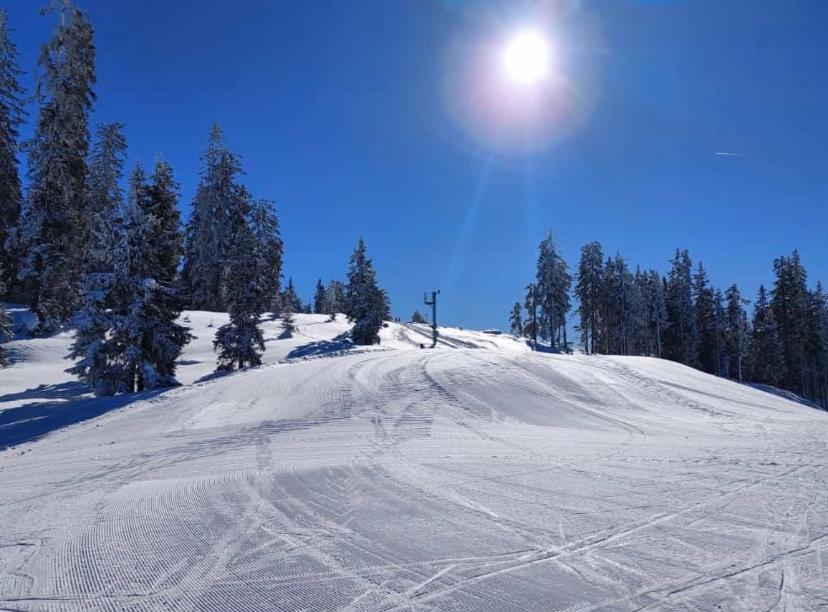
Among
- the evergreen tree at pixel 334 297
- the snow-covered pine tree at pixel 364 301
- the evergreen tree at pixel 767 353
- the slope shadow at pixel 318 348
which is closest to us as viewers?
the slope shadow at pixel 318 348

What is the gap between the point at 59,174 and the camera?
933 inches

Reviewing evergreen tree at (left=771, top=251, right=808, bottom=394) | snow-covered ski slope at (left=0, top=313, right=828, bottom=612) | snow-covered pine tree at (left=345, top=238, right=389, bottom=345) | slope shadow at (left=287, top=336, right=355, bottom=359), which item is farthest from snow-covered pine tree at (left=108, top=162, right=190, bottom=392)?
evergreen tree at (left=771, top=251, right=808, bottom=394)

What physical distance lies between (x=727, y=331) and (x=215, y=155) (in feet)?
200

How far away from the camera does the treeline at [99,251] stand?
17.6 m

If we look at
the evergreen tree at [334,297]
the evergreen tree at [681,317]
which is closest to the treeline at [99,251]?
the evergreen tree at [681,317]

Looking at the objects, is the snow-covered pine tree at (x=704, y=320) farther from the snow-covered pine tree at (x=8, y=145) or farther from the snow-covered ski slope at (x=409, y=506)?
the snow-covered pine tree at (x=8, y=145)

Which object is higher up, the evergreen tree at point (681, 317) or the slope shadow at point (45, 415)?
the evergreen tree at point (681, 317)

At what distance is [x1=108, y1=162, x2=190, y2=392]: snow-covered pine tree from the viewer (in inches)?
691

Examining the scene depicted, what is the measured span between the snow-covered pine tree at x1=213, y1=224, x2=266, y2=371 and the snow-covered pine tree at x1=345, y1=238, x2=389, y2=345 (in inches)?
471

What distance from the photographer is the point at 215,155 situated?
138ft

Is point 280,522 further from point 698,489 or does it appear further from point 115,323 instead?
point 115,323

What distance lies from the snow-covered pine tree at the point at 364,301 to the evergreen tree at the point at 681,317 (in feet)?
127

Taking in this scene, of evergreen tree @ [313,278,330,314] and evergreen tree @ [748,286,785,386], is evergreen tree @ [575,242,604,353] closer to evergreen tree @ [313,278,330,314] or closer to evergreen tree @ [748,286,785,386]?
evergreen tree @ [748,286,785,386]

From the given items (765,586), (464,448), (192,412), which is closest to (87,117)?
(192,412)
